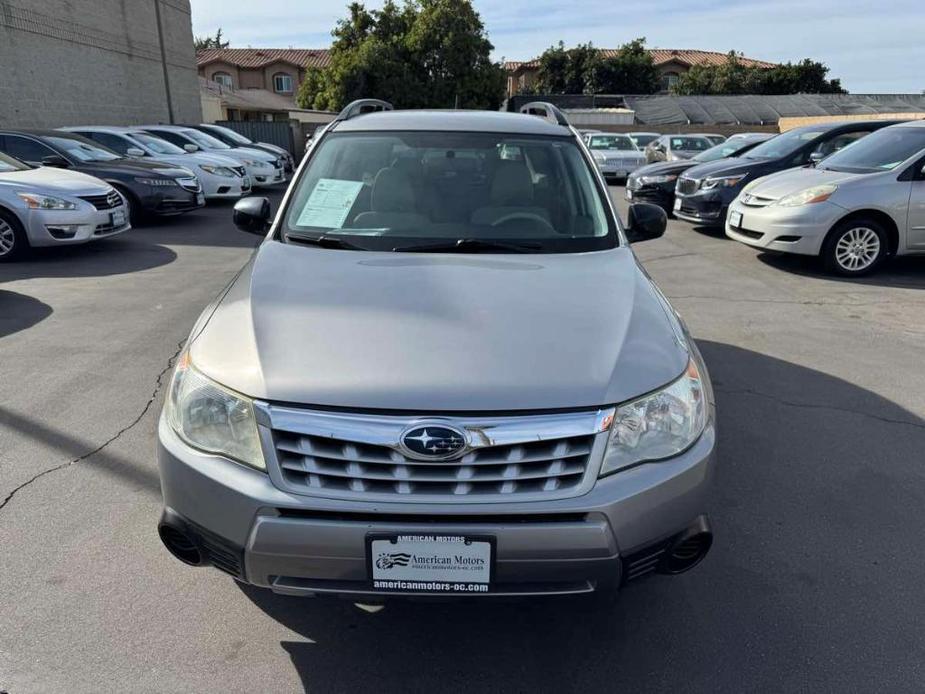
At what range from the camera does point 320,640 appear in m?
2.39

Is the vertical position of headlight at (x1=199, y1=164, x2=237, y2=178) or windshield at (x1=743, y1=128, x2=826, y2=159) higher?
windshield at (x1=743, y1=128, x2=826, y2=159)

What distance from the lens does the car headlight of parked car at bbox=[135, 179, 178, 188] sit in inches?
416

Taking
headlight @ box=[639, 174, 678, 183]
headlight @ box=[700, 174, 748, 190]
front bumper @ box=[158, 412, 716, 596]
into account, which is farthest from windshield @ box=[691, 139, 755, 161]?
front bumper @ box=[158, 412, 716, 596]

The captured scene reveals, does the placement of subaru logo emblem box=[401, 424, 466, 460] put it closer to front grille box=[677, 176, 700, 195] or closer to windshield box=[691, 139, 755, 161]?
front grille box=[677, 176, 700, 195]

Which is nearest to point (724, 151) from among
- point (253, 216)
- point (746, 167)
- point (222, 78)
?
point (746, 167)

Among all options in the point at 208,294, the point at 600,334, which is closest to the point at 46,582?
the point at 600,334

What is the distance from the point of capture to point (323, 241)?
123 inches

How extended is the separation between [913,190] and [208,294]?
7547 mm

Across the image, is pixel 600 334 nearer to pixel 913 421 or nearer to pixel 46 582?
pixel 46 582

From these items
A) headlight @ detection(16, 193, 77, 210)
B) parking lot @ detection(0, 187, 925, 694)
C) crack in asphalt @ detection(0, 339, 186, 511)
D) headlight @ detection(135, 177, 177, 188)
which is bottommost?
crack in asphalt @ detection(0, 339, 186, 511)

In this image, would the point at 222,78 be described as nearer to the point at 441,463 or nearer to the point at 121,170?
the point at 121,170

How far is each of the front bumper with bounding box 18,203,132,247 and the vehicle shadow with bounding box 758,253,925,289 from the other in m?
8.20

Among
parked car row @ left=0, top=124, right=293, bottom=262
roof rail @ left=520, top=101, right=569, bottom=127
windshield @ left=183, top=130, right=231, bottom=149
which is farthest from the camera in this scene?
windshield @ left=183, top=130, right=231, bottom=149

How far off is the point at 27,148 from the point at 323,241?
378 inches
